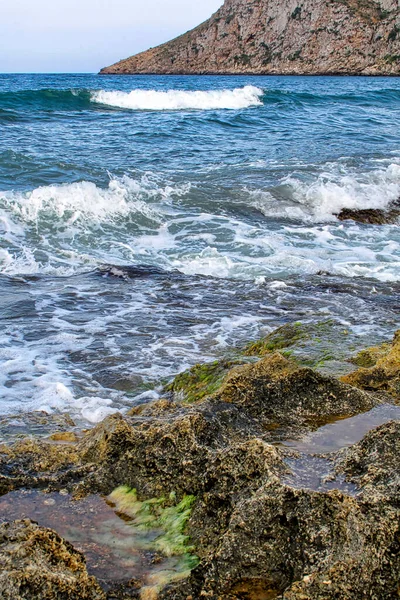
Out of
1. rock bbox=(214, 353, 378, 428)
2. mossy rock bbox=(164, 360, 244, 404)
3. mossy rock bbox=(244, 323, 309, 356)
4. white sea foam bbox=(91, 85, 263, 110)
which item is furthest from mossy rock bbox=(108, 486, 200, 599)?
white sea foam bbox=(91, 85, 263, 110)

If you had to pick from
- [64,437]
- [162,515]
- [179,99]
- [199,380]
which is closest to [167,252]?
[199,380]

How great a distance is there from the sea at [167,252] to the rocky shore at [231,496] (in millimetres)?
1078

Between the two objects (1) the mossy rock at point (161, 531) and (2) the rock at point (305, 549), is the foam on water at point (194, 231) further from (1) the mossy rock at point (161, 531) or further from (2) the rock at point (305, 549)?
(2) the rock at point (305, 549)

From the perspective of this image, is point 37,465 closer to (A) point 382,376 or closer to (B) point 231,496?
(B) point 231,496

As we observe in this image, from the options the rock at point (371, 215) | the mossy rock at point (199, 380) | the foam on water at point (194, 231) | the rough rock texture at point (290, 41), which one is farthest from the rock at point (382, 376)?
the rough rock texture at point (290, 41)

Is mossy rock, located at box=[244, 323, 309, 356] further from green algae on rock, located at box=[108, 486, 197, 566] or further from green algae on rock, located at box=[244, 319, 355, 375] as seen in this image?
green algae on rock, located at box=[108, 486, 197, 566]

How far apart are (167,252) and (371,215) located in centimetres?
390

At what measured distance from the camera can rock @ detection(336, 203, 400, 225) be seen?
9719 mm

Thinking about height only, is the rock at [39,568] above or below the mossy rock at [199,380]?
above

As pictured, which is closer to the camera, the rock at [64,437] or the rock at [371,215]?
the rock at [64,437]

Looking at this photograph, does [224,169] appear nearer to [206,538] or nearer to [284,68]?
[206,538]

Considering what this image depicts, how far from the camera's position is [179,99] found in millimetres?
30453

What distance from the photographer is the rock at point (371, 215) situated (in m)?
9.72

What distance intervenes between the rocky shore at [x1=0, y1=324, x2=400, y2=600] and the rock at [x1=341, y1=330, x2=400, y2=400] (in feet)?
0.40
